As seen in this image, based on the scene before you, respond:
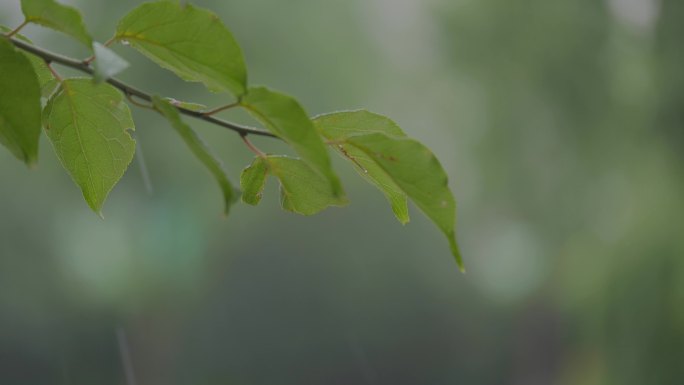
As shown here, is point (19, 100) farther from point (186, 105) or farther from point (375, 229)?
point (375, 229)

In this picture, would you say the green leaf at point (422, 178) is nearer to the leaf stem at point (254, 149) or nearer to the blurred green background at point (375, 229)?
Result: the leaf stem at point (254, 149)

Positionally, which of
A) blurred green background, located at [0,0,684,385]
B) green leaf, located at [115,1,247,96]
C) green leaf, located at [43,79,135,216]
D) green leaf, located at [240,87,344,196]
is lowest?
blurred green background, located at [0,0,684,385]

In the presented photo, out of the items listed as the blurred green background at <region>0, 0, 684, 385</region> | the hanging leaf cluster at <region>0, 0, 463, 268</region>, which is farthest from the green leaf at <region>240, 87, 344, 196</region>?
the blurred green background at <region>0, 0, 684, 385</region>

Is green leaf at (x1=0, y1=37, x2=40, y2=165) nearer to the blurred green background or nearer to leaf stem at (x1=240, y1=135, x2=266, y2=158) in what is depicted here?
leaf stem at (x1=240, y1=135, x2=266, y2=158)

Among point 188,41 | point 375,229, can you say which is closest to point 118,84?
point 188,41

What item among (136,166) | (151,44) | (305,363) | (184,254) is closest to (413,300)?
(305,363)
